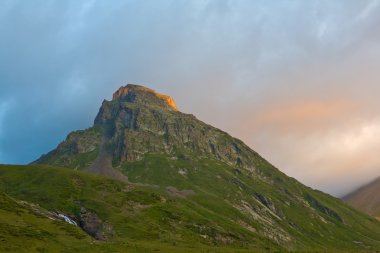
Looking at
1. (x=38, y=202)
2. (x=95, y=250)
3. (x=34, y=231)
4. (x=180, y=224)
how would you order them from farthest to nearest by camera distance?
(x=180, y=224) → (x=38, y=202) → (x=34, y=231) → (x=95, y=250)

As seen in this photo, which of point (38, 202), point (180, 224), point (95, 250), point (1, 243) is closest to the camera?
point (1, 243)

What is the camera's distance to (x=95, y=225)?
167750 millimetres

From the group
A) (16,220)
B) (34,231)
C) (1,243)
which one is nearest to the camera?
(1,243)

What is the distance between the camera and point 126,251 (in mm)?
102562

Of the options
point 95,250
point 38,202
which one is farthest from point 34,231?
point 38,202

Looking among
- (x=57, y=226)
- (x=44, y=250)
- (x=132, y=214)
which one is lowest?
(x=44, y=250)

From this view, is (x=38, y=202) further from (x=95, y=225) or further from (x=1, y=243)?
(x=1, y=243)

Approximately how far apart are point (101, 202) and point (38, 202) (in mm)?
26757

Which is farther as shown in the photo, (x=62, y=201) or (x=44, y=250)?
(x=62, y=201)

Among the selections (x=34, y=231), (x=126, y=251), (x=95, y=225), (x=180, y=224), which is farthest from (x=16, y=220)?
(x=180, y=224)

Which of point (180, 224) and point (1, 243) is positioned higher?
point (180, 224)

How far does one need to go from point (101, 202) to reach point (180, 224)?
122 feet

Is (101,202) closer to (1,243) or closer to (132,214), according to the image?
(132,214)

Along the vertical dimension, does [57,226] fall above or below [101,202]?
below
